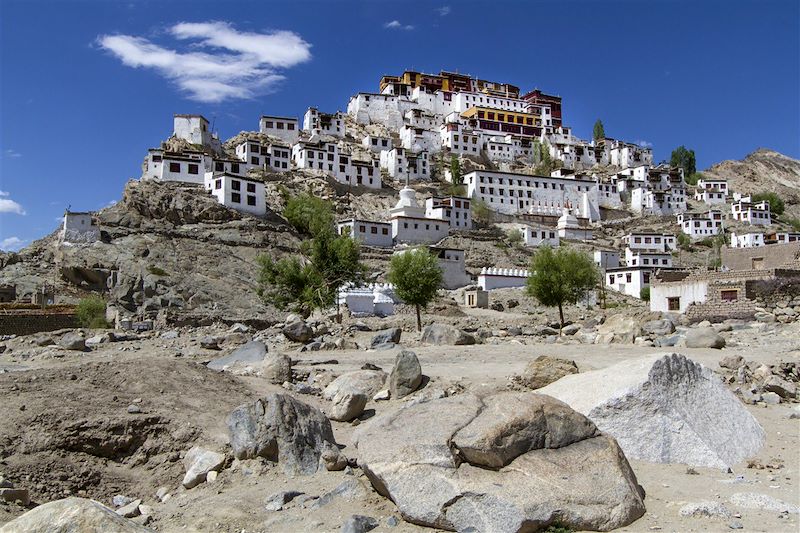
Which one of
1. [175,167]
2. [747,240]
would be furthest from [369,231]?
[747,240]

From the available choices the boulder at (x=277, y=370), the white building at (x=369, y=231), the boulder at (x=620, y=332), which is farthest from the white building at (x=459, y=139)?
the boulder at (x=277, y=370)

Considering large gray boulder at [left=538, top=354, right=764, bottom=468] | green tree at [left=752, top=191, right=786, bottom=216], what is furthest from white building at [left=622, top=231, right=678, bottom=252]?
large gray boulder at [left=538, top=354, right=764, bottom=468]

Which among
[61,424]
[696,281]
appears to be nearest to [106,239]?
[696,281]

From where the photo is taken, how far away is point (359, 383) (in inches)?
561

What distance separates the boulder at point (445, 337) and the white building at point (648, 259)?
6129 cm

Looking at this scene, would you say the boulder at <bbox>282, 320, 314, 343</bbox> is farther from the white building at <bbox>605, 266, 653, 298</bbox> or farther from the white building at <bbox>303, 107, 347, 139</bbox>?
the white building at <bbox>303, 107, 347, 139</bbox>

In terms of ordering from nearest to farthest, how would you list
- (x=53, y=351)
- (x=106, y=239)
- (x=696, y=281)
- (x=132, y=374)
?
(x=132, y=374) → (x=53, y=351) → (x=696, y=281) → (x=106, y=239)

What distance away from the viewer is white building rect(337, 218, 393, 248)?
71812 millimetres

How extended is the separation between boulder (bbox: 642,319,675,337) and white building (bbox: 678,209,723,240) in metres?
78.7

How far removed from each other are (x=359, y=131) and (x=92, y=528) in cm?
10920

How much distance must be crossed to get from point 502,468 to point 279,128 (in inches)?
3844

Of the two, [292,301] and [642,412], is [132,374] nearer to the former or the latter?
[642,412]

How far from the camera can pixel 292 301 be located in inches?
1565

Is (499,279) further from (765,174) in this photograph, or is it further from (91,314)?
(765,174)
